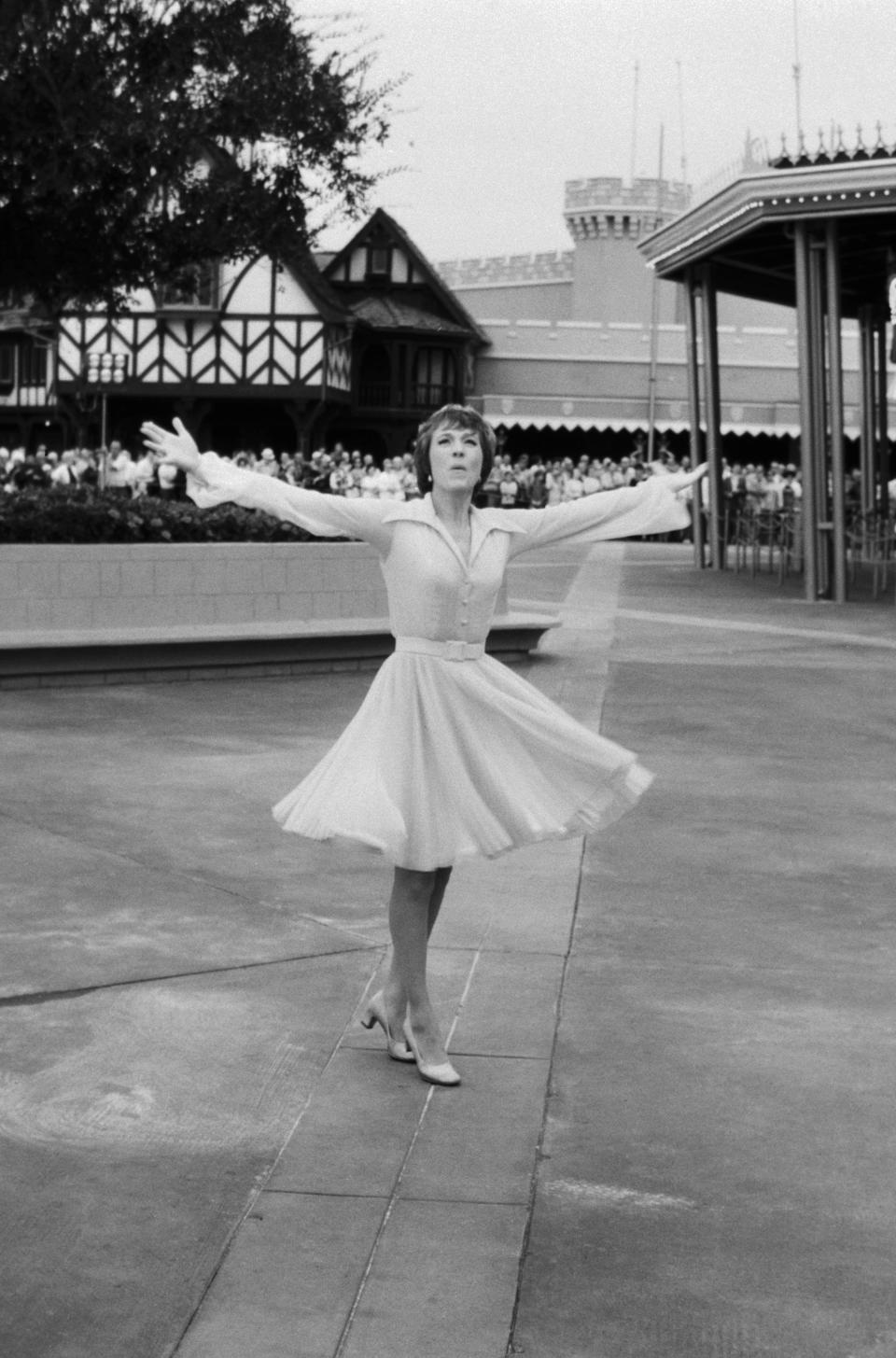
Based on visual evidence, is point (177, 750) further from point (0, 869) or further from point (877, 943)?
point (877, 943)

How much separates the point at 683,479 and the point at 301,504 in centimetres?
109

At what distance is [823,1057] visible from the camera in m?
→ 5.27

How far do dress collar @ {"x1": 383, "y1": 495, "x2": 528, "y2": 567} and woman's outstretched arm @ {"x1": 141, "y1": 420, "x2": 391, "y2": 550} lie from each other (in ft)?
0.14

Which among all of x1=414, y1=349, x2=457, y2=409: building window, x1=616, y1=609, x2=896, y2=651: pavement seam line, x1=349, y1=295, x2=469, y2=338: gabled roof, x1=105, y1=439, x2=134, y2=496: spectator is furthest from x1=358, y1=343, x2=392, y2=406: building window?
x1=616, y1=609, x2=896, y2=651: pavement seam line

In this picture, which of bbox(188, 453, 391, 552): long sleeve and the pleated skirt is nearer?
the pleated skirt

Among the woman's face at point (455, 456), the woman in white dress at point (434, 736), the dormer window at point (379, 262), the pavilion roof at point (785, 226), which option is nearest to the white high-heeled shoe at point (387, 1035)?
the woman in white dress at point (434, 736)

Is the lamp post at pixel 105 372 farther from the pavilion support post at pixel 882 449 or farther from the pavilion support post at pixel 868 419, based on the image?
the pavilion support post at pixel 868 419

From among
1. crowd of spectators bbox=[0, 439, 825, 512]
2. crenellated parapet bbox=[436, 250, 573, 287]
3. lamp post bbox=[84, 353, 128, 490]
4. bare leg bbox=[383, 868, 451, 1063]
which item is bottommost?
bare leg bbox=[383, 868, 451, 1063]

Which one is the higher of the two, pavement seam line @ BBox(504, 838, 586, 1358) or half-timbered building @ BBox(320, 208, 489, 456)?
half-timbered building @ BBox(320, 208, 489, 456)

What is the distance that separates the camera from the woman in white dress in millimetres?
4957

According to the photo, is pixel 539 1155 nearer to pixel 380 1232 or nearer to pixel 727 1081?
pixel 380 1232

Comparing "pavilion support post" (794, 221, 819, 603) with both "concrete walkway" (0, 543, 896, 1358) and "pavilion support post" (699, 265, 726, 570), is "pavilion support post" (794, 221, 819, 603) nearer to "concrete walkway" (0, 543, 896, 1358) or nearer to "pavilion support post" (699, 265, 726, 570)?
"pavilion support post" (699, 265, 726, 570)

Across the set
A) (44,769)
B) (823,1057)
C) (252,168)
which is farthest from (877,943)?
(252,168)

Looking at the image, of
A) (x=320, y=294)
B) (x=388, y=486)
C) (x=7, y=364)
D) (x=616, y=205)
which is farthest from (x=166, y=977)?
(x=616, y=205)
